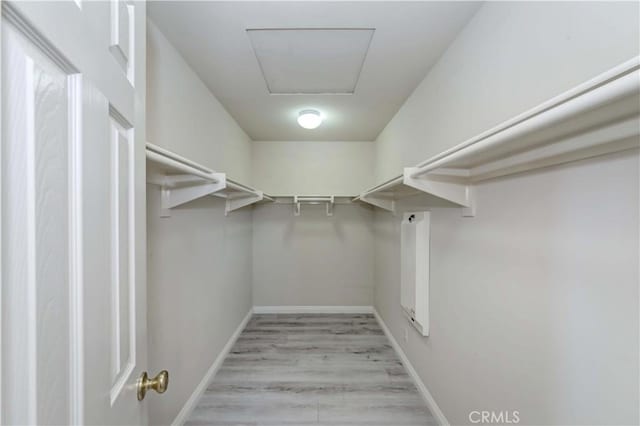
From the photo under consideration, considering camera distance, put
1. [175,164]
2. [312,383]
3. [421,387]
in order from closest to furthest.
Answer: [175,164]
[421,387]
[312,383]

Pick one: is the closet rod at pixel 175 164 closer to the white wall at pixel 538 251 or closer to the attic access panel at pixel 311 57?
the attic access panel at pixel 311 57

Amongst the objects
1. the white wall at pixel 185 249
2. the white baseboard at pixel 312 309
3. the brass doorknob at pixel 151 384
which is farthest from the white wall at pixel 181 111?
the white baseboard at pixel 312 309

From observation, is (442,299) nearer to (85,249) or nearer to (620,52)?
(620,52)

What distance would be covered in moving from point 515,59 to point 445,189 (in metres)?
0.57

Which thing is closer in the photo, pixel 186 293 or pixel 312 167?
pixel 186 293

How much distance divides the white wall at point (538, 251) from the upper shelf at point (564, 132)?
0.07m

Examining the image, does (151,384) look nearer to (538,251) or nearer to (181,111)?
(538,251)

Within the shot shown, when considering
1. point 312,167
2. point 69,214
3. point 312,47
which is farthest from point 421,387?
point 312,167

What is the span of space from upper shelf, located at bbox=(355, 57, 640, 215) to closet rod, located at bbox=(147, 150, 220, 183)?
96 centimetres

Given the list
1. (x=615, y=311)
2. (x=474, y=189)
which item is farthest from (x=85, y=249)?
(x=474, y=189)

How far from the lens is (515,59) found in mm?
1027

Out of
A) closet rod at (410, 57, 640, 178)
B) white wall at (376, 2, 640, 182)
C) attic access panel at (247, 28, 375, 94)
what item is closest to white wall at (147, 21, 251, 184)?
attic access panel at (247, 28, 375, 94)

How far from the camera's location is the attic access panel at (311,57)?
142 centimetres

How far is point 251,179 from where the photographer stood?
348cm
